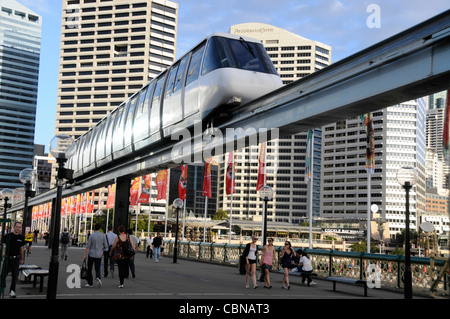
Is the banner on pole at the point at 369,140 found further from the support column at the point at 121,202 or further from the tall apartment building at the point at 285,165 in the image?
the tall apartment building at the point at 285,165

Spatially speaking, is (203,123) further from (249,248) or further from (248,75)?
(249,248)

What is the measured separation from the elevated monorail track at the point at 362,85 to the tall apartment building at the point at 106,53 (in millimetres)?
147063

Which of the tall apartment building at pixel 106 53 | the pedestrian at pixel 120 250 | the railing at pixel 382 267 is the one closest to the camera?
the pedestrian at pixel 120 250

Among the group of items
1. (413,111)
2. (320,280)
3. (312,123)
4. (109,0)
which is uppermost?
(109,0)

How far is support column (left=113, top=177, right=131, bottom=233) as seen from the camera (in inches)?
995

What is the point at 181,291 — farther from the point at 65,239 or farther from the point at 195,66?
the point at 65,239

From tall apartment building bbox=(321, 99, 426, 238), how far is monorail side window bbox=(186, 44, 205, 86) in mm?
142477

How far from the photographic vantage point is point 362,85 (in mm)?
11641

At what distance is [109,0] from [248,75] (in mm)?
159827

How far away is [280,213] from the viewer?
187 meters

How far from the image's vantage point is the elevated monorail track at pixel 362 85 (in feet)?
32.6

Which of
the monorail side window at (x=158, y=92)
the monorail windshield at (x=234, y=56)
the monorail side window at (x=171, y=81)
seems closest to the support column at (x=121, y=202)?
the monorail side window at (x=158, y=92)
